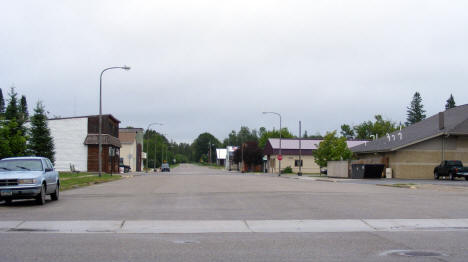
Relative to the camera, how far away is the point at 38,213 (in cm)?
1516

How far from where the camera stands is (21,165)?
18.3 metres

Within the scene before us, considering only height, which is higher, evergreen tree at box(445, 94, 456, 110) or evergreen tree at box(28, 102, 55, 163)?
evergreen tree at box(445, 94, 456, 110)

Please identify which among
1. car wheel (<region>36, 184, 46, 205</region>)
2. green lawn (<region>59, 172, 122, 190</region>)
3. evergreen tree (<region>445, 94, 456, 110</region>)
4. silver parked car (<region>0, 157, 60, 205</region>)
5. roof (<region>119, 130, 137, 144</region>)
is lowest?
green lawn (<region>59, 172, 122, 190</region>)

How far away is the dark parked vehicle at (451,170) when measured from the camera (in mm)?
44150

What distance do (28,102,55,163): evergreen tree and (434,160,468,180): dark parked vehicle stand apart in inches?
1511

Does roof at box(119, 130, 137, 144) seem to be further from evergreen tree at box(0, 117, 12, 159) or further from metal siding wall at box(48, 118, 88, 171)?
evergreen tree at box(0, 117, 12, 159)

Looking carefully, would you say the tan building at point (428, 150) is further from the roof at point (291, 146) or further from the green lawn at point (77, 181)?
the roof at point (291, 146)

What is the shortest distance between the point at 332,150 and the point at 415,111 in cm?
7014

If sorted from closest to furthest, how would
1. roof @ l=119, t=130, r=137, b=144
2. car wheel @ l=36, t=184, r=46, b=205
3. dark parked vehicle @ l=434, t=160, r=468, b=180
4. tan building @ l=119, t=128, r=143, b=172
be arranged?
car wheel @ l=36, t=184, r=46, b=205, dark parked vehicle @ l=434, t=160, r=468, b=180, tan building @ l=119, t=128, r=143, b=172, roof @ l=119, t=130, r=137, b=144

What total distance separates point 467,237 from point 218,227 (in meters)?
5.53

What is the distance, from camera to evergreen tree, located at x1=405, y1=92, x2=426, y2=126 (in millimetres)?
127938

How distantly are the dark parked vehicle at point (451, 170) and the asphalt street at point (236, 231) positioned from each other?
90.8 feet

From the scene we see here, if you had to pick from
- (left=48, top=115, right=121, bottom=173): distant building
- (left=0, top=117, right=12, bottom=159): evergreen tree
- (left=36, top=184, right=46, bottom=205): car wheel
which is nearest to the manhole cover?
(left=36, top=184, right=46, bottom=205): car wheel

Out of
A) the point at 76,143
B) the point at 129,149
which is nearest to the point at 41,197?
the point at 76,143
